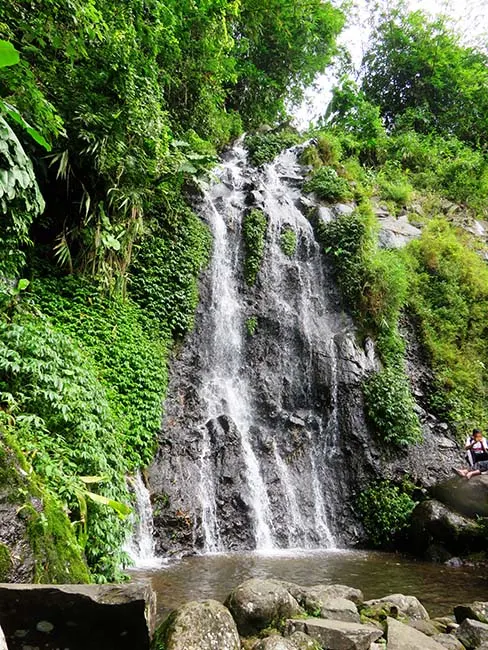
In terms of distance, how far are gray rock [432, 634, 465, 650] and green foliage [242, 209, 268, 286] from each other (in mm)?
8398

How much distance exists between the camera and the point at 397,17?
2236 cm

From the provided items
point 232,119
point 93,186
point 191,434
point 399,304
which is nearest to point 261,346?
point 191,434

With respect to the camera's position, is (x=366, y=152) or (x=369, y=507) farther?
(x=366, y=152)

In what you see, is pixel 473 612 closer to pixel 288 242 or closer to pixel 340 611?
pixel 340 611

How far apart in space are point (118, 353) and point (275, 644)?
18.1ft

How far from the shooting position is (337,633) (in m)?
3.60

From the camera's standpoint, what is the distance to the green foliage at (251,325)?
1070cm

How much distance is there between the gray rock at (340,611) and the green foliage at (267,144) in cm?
1453

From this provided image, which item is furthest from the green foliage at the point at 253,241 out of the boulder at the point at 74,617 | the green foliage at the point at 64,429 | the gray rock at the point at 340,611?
the boulder at the point at 74,617

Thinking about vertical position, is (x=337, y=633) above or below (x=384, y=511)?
below

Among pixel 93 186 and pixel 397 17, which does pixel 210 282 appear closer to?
pixel 93 186

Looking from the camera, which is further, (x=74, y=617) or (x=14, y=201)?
(x=14, y=201)

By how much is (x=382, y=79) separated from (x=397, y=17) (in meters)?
2.91

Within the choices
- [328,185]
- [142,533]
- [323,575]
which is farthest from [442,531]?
[328,185]
